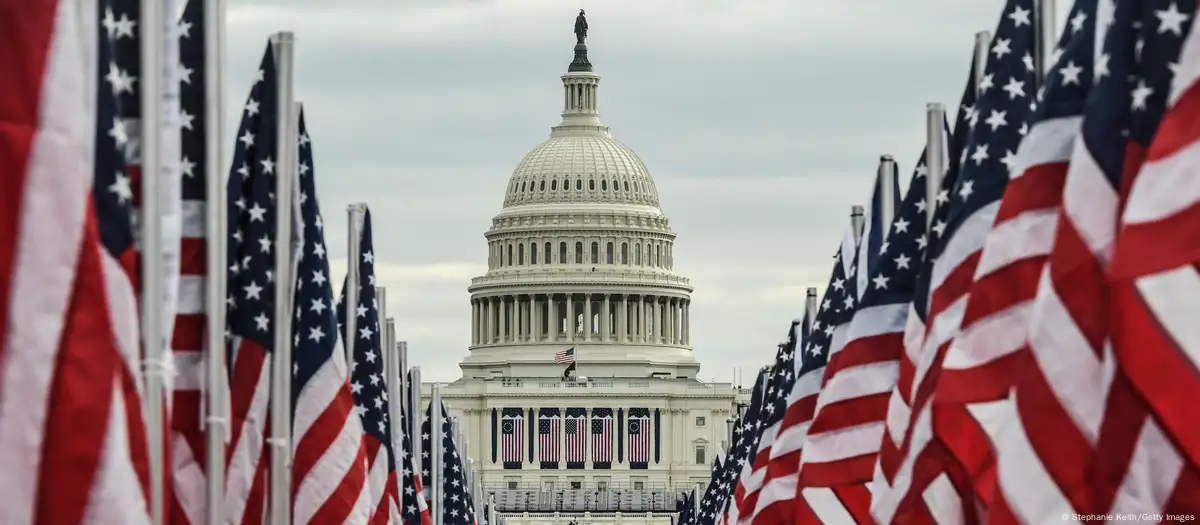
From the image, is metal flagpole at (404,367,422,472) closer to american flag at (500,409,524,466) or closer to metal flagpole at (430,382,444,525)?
metal flagpole at (430,382,444,525)

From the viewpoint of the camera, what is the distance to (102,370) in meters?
11.8

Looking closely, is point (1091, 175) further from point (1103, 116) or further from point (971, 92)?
point (971, 92)

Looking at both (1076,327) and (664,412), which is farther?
(664,412)

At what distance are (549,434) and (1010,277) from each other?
167 metres

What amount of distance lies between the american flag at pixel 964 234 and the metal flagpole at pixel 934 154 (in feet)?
10.4

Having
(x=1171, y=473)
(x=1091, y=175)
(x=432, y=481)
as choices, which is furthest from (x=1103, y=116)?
(x=432, y=481)

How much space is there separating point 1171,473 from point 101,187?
5.21 metres

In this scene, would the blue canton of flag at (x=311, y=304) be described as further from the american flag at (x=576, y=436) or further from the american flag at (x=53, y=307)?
the american flag at (x=576, y=436)

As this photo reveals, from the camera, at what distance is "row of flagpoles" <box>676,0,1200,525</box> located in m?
13.1

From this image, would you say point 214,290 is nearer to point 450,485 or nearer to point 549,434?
point 450,485

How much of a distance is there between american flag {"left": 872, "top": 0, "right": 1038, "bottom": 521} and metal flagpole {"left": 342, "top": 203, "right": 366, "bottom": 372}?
13.7 metres

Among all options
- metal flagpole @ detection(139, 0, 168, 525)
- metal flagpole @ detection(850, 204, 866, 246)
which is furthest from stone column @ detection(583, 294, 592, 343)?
metal flagpole @ detection(139, 0, 168, 525)

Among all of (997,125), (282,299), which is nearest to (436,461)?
(282,299)

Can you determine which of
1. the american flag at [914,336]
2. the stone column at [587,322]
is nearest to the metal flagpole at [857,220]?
the american flag at [914,336]
